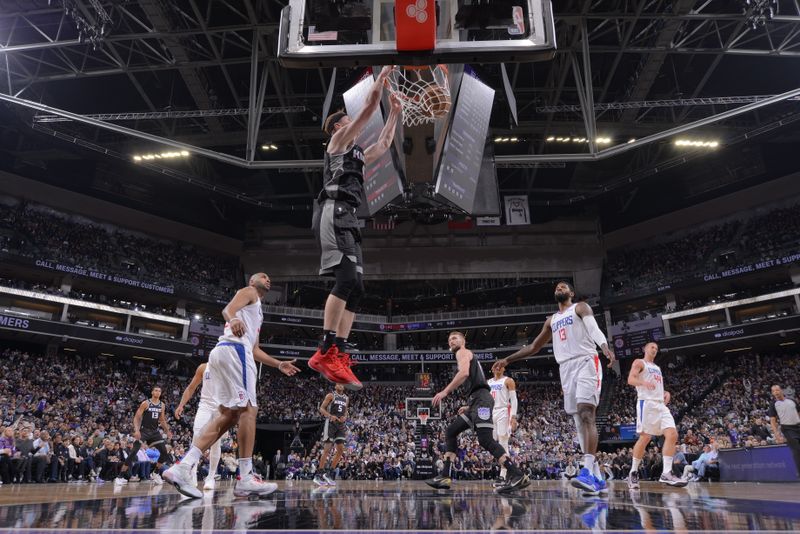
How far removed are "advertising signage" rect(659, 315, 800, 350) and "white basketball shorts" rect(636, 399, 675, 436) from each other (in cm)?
2266

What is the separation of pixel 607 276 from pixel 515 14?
33.0 m

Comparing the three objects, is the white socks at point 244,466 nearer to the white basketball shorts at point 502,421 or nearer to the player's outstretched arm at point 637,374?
the player's outstretched arm at point 637,374

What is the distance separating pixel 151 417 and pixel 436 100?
764 cm

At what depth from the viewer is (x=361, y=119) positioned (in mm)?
4188

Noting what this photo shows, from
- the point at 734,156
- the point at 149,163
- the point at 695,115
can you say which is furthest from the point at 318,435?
the point at 734,156

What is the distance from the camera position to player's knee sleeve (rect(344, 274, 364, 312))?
434cm

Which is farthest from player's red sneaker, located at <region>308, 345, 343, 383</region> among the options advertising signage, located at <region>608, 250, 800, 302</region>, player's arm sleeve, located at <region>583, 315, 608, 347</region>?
advertising signage, located at <region>608, 250, 800, 302</region>

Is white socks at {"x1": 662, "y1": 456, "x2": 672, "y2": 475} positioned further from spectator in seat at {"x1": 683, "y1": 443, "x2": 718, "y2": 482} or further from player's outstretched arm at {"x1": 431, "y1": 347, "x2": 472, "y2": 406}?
spectator in seat at {"x1": 683, "y1": 443, "x2": 718, "y2": 482}

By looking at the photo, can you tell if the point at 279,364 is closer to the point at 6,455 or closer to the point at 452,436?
the point at 452,436

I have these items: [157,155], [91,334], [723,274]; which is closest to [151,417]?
[91,334]

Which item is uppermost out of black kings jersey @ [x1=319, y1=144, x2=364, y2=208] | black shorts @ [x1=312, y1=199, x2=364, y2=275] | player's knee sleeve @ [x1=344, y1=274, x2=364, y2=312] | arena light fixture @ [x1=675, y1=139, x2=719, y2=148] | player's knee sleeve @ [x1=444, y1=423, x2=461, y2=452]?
arena light fixture @ [x1=675, y1=139, x2=719, y2=148]

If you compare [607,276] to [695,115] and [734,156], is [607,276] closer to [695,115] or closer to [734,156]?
[734,156]

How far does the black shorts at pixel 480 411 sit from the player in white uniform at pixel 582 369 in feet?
2.62

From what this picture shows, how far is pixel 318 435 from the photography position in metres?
27.5
